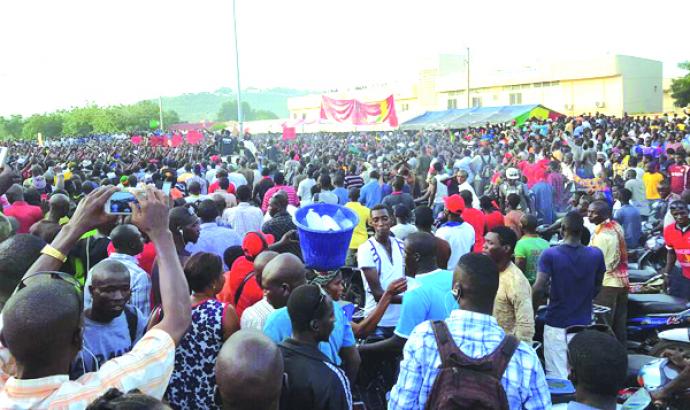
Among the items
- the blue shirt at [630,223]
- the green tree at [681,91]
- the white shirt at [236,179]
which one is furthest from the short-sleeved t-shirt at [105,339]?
the green tree at [681,91]

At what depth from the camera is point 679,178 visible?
12328 mm

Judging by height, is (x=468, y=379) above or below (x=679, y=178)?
above

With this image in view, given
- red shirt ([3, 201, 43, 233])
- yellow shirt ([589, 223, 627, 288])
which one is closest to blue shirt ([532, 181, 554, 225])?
yellow shirt ([589, 223, 627, 288])

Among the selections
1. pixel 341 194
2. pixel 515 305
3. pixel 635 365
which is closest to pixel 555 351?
pixel 635 365

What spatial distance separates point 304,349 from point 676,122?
2649 cm

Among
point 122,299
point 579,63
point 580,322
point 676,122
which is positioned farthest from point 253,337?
point 579,63

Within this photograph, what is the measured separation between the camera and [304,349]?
3047 mm

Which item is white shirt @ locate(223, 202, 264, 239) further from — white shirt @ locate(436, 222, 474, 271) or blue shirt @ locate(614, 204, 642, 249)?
blue shirt @ locate(614, 204, 642, 249)

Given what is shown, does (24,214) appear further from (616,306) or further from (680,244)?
(680,244)

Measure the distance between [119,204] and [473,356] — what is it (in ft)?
5.31

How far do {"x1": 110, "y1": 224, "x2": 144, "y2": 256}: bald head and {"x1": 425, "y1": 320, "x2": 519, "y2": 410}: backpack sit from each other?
2.78 m

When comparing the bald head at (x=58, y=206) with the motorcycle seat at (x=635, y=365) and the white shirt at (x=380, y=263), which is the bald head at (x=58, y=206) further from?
the motorcycle seat at (x=635, y=365)

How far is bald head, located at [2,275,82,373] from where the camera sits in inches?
82.0

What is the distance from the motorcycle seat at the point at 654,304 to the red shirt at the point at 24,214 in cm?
666
